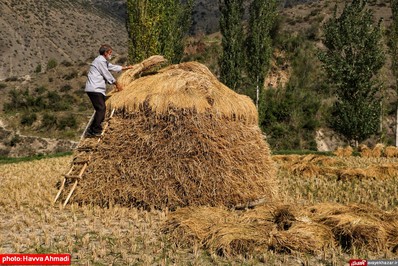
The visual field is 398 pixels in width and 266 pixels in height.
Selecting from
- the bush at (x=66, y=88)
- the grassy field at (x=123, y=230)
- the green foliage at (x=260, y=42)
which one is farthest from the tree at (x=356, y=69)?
the bush at (x=66, y=88)

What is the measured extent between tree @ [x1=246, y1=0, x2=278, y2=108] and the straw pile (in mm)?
22053

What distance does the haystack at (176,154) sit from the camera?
8109 mm

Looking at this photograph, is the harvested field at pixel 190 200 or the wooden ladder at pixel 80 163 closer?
the harvested field at pixel 190 200

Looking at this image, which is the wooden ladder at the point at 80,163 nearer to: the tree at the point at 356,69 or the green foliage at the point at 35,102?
the tree at the point at 356,69

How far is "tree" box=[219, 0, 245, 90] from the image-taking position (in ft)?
91.2

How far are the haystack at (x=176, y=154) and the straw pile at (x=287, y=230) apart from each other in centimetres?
123

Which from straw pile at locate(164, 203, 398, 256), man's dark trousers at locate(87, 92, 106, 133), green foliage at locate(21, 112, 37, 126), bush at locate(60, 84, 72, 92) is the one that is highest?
man's dark trousers at locate(87, 92, 106, 133)

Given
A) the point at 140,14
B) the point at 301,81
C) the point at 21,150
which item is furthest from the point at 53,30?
the point at 140,14

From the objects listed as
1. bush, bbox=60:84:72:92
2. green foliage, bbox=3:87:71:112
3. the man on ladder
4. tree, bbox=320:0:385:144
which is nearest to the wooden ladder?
the man on ladder

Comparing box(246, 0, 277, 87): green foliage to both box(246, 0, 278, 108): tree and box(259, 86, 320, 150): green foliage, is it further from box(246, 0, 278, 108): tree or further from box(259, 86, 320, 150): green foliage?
box(259, 86, 320, 150): green foliage

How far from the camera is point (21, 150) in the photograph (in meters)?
33.8

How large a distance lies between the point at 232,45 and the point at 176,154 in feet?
69.7

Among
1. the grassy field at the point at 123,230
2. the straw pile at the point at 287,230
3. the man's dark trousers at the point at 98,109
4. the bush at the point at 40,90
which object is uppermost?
the man's dark trousers at the point at 98,109

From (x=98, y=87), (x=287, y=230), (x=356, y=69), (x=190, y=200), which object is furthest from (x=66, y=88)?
(x=287, y=230)
